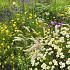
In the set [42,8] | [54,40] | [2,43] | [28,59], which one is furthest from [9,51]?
[42,8]

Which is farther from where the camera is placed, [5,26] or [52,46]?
[5,26]

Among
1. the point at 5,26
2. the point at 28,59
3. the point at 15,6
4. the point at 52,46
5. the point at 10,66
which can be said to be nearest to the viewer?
the point at 52,46

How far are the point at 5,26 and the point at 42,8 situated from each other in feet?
3.62

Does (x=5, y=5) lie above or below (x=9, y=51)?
above

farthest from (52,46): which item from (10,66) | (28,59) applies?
(10,66)

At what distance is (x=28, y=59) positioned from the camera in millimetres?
4789

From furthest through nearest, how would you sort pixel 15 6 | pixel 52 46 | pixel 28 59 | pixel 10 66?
1. pixel 15 6
2. pixel 10 66
3. pixel 28 59
4. pixel 52 46

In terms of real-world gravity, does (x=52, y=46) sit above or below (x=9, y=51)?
above

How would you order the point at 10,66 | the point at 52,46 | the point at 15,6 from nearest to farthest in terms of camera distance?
1. the point at 52,46
2. the point at 10,66
3. the point at 15,6

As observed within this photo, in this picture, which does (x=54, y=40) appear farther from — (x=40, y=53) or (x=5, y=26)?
(x=5, y=26)

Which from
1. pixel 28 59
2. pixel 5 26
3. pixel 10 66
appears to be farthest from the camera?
pixel 5 26

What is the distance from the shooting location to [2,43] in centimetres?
552

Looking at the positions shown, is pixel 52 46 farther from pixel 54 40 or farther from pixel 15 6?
pixel 15 6

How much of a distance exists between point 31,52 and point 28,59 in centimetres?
20
